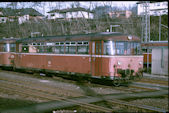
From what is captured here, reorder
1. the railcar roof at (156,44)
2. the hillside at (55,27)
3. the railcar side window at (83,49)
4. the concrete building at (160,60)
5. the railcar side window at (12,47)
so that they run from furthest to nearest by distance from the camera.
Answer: the hillside at (55,27) < the railcar roof at (156,44) < the railcar side window at (12,47) < the concrete building at (160,60) < the railcar side window at (83,49)

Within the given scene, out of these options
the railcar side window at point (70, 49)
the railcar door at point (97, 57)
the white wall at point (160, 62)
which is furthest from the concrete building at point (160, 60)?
the railcar side window at point (70, 49)

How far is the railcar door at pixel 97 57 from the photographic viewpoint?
41.3 ft

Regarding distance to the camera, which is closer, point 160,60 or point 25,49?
point 160,60

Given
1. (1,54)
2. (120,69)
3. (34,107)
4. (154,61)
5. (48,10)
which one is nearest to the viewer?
(34,107)

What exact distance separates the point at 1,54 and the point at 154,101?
16718 millimetres

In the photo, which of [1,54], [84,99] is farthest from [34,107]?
[1,54]

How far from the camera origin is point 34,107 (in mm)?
8070

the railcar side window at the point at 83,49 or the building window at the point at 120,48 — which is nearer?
the building window at the point at 120,48

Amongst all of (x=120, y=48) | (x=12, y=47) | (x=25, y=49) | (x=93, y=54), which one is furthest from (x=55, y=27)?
(x=120, y=48)

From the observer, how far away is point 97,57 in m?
12.7

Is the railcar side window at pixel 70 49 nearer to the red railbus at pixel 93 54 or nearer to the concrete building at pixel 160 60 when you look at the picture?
the red railbus at pixel 93 54

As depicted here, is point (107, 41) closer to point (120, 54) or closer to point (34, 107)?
point (120, 54)

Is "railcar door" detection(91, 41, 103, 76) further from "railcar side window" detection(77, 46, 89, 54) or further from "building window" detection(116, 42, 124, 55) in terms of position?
"building window" detection(116, 42, 124, 55)

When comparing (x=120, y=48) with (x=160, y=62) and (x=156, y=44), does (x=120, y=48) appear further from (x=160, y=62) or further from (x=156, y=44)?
(x=156, y=44)
